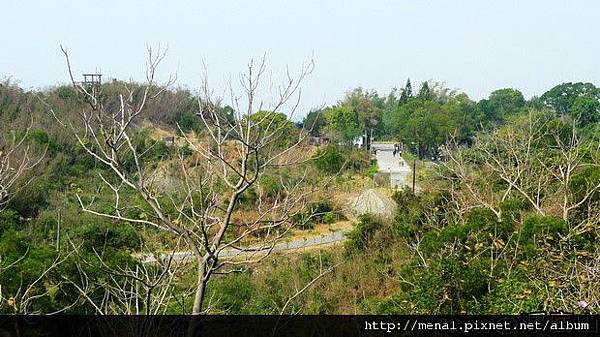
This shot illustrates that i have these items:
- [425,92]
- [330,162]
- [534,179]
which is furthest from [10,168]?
[425,92]

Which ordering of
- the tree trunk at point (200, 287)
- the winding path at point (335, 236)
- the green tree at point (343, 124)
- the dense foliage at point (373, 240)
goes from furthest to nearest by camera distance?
the green tree at point (343, 124) < the dense foliage at point (373, 240) < the winding path at point (335, 236) < the tree trunk at point (200, 287)

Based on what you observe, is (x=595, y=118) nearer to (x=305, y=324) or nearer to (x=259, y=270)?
(x=259, y=270)

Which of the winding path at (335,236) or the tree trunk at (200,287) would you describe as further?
the winding path at (335,236)

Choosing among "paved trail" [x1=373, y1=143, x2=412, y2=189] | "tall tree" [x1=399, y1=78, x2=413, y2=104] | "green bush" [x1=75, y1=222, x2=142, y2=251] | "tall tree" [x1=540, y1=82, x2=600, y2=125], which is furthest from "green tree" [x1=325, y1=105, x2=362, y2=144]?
"green bush" [x1=75, y1=222, x2=142, y2=251]

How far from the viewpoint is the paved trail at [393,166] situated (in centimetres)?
1904

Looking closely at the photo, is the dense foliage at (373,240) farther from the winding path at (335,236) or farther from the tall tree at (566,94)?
the tall tree at (566,94)

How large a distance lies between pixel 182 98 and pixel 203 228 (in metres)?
23.0

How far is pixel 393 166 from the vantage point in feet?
81.6

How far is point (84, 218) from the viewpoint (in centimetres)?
1143

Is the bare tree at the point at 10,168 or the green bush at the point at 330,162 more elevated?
the bare tree at the point at 10,168

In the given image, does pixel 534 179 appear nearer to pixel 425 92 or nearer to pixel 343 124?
pixel 343 124


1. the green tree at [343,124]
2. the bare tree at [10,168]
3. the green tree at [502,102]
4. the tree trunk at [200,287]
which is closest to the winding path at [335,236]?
the tree trunk at [200,287]

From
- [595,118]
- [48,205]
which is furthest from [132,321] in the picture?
[595,118]

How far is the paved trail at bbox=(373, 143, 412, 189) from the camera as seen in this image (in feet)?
62.5
